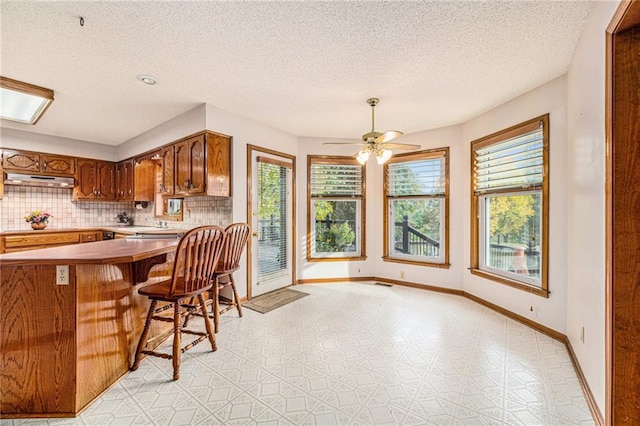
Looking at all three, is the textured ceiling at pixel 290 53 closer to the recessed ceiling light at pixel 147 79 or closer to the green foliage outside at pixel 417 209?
the recessed ceiling light at pixel 147 79

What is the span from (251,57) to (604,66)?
91.9 inches

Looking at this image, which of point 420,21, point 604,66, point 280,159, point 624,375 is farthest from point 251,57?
point 624,375

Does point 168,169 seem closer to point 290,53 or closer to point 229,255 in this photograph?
point 229,255

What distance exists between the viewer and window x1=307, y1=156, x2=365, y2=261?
470 centimetres

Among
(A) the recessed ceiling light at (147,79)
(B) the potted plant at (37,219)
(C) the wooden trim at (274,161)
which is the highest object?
(A) the recessed ceiling light at (147,79)

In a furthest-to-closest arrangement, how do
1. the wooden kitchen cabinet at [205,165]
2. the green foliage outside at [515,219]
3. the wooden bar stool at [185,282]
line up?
the wooden kitchen cabinet at [205,165] → the green foliage outside at [515,219] → the wooden bar stool at [185,282]

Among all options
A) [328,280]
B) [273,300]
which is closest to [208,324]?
[273,300]

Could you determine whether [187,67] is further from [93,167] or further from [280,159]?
[93,167]

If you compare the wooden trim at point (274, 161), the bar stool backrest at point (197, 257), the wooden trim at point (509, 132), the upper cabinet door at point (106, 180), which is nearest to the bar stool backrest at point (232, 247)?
the bar stool backrest at point (197, 257)

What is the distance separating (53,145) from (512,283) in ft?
23.1

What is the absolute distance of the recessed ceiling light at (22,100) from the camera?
2791 millimetres

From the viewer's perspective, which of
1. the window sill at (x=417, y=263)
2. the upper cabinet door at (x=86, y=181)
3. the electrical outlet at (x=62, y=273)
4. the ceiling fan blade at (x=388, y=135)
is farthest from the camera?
the upper cabinet door at (x=86, y=181)

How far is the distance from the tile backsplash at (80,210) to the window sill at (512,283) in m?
3.28

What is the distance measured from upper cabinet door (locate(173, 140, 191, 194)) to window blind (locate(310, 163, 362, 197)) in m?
1.90
